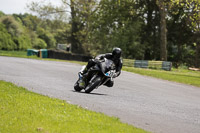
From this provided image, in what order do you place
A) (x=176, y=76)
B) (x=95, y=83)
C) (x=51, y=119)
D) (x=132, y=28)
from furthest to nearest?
(x=132, y=28)
(x=176, y=76)
(x=95, y=83)
(x=51, y=119)

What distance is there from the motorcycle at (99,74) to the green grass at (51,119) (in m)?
3.06

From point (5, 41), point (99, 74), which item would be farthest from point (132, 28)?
point (99, 74)

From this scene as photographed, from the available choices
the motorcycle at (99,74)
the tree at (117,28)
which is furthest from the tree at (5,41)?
the motorcycle at (99,74)

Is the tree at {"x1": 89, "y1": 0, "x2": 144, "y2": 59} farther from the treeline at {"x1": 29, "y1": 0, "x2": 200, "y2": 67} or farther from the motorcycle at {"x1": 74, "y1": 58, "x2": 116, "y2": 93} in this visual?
the motorcycle at {"x1": 74, "y1": 58, "x2": 116, "y2": 93}

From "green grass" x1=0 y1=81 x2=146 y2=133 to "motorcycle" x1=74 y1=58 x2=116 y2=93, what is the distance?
10.0 feet

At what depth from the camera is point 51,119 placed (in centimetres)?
723

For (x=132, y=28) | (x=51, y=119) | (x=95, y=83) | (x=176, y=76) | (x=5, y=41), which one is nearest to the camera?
(x=51, y=119)

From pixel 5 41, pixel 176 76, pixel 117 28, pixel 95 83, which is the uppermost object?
pixel 117 28

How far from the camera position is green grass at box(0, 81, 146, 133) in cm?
645

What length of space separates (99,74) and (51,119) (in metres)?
5.29

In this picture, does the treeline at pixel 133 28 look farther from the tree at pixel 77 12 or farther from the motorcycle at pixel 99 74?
the motorcycle at pixel 99 74

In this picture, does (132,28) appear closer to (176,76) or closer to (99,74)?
(176,76)

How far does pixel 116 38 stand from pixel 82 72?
4040cm

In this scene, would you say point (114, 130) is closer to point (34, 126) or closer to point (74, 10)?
point (34, 126)
